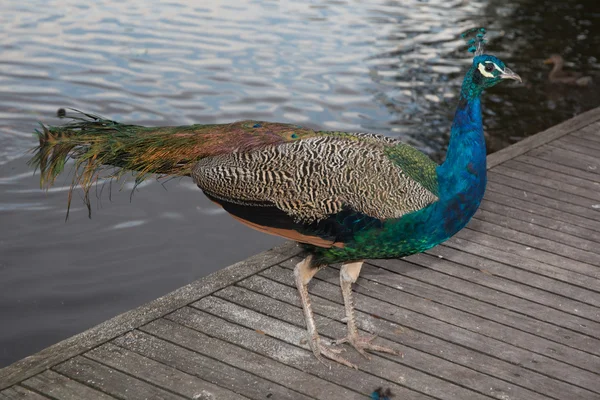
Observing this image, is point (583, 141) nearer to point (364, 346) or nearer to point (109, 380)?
point (364, 346)

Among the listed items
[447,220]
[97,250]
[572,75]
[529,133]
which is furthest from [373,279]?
[572,75]

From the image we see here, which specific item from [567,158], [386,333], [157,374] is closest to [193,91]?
[567,158]

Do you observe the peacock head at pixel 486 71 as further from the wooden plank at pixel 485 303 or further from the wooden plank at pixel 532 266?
the wooden plank at pixel 532 266

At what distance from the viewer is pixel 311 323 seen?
3.73 m

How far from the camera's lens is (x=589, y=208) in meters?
5.43

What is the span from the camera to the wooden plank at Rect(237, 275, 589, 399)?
11.8 feet

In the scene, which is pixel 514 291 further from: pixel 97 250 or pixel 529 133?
pixel 529 133

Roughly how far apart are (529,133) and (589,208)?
3.73 m

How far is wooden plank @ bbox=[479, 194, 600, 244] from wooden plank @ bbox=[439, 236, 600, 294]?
0.48m

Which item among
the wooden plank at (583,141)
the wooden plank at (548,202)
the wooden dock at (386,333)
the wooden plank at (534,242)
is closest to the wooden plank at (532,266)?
the wooden dock at (386,333)

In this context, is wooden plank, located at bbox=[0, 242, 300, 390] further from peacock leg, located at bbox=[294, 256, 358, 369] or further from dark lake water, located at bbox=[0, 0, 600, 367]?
dark lake water, located at bbox=[0, 0, 600, 367]

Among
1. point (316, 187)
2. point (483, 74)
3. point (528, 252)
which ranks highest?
point (483, 74)

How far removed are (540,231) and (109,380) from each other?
2.77 m

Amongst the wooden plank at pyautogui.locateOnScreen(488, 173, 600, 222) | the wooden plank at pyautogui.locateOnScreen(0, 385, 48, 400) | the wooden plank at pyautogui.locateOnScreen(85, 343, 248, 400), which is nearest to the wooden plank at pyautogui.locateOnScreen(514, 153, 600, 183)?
the wooden plank at pyautogui.locateOnScreen(488, 173, 600, 222)
